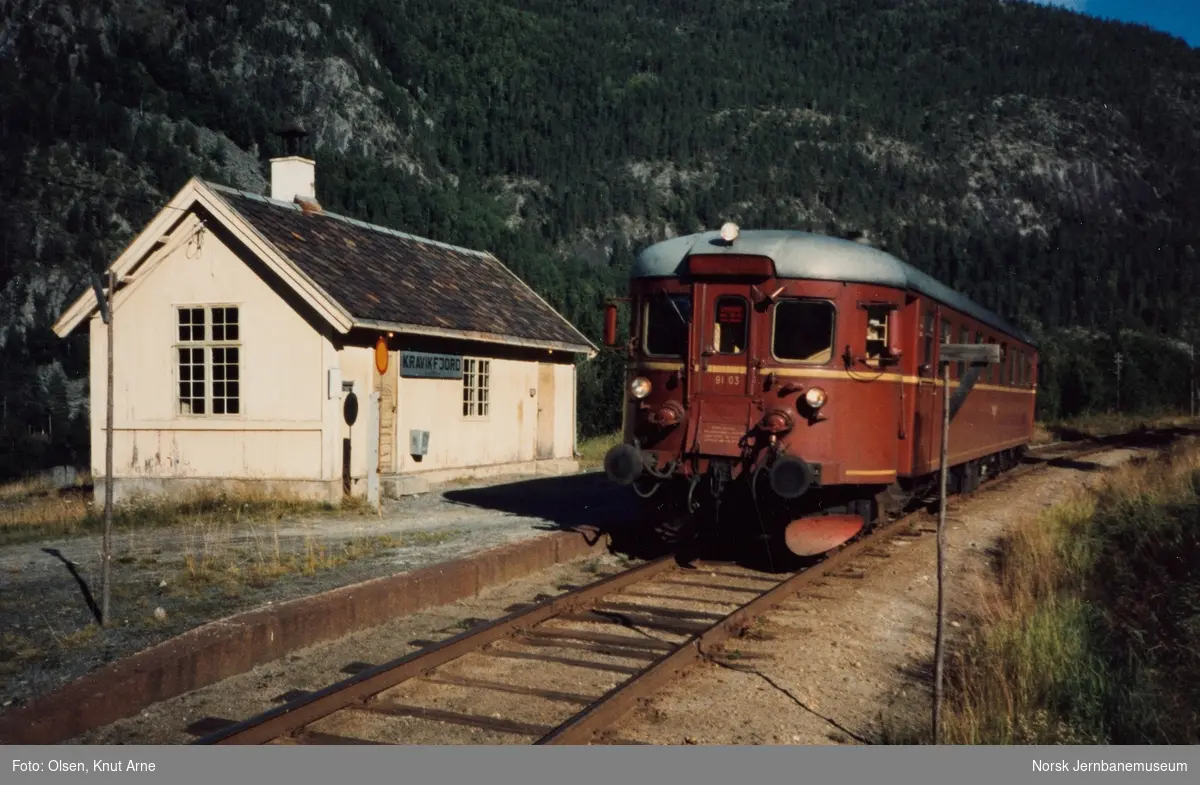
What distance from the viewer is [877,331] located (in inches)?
409

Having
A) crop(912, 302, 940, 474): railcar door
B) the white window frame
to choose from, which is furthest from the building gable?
crop(912, 302, 940, 474): railcar door

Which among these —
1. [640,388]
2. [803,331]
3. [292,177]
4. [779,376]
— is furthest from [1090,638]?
[292,177]

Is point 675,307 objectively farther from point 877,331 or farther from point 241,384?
point 241,384

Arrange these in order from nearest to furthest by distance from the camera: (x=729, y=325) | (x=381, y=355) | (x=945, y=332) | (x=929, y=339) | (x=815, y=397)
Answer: (x=815, y=397) < (x=729, y=325) < (x=929, y=339) < (x=945, y=332) < (x=381, y=355)

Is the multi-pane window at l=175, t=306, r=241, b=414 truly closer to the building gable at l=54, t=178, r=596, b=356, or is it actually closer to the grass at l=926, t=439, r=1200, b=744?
the building gable at l=54, t=178, r=596, b=356

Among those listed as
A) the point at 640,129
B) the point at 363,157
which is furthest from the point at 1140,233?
the point at 363,157

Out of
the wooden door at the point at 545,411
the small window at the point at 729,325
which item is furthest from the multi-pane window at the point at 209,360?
the small window at the point at 729,325

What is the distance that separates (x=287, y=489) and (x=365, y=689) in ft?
34.4

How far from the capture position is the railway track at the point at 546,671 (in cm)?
568

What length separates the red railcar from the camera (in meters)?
9.97

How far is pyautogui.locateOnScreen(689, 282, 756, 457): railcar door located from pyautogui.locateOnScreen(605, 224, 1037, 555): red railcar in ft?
0.04

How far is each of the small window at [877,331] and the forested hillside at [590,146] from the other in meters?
52.5

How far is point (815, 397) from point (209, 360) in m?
10.6
